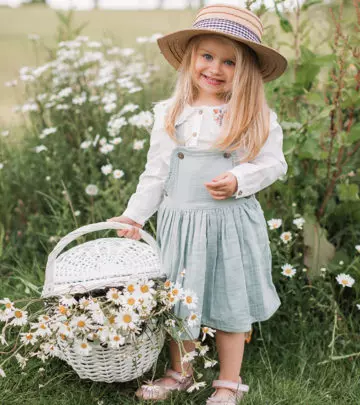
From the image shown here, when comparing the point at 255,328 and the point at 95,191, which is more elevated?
the point at 95,191

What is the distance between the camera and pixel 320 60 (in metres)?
2.71

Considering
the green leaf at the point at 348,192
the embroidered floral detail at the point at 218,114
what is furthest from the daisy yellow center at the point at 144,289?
the green leaf at the point at 348,192

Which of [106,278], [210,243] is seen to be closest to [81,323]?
[106,278]

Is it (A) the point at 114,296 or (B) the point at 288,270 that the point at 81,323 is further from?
(B) the point at 288,270

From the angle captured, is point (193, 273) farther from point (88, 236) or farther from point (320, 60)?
point (320, 60)

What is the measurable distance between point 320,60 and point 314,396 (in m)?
1.47

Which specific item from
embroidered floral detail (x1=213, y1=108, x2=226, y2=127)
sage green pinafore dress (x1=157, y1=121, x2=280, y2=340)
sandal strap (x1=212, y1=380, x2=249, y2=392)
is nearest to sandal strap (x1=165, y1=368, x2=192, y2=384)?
sandal strap (x1=212, y1=380, x2=249, y2=392)

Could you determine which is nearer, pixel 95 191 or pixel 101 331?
pixel 101 331

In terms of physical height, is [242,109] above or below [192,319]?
above

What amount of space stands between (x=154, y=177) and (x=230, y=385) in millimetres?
848

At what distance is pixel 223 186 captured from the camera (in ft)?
6.68

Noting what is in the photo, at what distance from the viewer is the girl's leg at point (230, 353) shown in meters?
2.29

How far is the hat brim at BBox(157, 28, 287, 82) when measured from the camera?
205cm

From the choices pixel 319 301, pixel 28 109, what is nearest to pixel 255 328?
pixel 319 301
